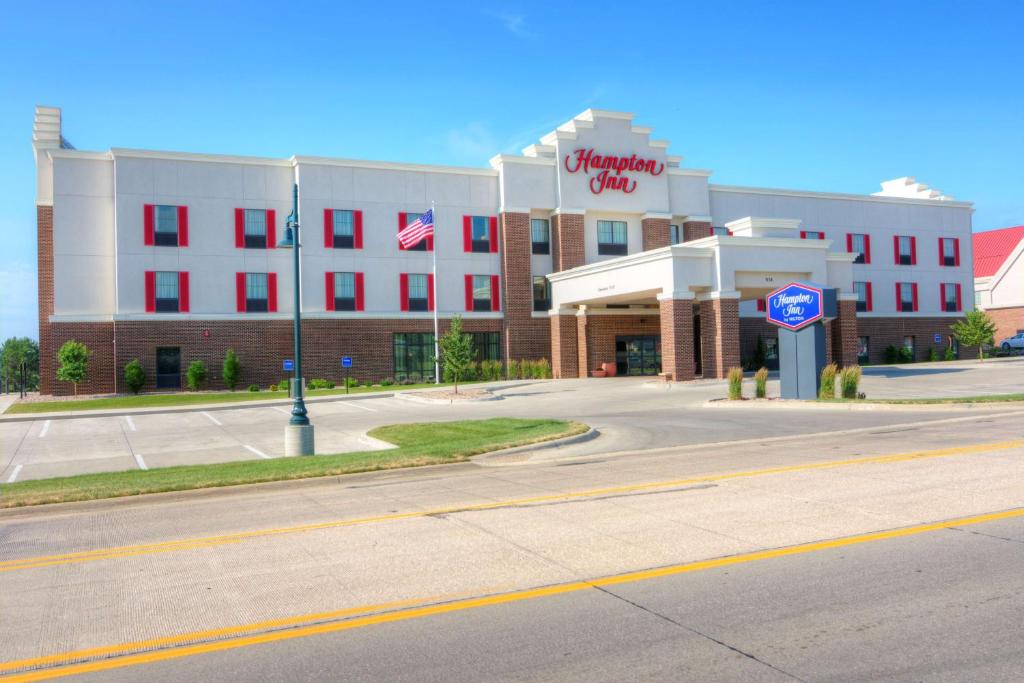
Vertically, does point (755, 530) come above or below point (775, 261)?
below

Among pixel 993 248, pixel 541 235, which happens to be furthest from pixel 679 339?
pixel 993 248

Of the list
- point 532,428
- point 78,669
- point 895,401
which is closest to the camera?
point 78,669

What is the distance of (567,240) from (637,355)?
292 inches

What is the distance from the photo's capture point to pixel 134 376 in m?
39.2

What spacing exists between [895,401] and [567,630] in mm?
20146

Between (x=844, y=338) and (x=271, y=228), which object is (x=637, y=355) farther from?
(x=271, y=228)

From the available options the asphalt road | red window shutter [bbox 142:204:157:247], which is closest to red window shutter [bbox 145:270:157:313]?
red window shutter [bbox 142:204:157:247]

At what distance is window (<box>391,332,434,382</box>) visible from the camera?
44.3m

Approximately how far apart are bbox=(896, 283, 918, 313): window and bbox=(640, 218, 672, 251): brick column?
59.7ft

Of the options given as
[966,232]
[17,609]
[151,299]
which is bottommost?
[17,609]

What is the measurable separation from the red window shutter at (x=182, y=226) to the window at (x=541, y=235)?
59.2ft

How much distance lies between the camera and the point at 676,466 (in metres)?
12.9

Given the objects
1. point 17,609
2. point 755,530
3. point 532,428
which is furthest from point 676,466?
point 17,609

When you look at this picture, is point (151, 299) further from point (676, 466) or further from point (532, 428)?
point (676, 466)
